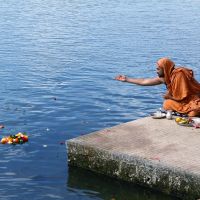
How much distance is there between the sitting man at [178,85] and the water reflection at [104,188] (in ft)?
11.0

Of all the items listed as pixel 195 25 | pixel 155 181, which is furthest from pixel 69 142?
pixel 195 25

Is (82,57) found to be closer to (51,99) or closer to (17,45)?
(17,45)

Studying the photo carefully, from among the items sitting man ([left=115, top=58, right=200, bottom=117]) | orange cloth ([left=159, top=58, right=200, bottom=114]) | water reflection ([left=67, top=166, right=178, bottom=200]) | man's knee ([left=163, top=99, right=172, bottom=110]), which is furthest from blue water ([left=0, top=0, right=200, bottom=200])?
orange cloth ([left=159, top=58, right=200, bottom=114])

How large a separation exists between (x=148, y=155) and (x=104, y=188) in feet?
3.78

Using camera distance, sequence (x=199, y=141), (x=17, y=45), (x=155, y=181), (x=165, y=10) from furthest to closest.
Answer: (x=165, y=10) < (x=17, y=45) < (x=199, y=141) < (x=155, y=181)

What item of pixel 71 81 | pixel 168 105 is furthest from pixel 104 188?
pixel 71 81

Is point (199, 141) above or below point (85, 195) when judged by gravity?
above

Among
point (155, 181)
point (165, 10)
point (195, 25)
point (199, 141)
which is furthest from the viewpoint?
point (165, 10)

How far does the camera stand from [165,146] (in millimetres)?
12336

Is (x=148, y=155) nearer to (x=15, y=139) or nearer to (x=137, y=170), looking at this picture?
(x=137, y=170)

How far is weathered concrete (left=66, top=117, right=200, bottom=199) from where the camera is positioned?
11266 millimetres

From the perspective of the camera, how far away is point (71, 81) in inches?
848

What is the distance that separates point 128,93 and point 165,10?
94.3ft

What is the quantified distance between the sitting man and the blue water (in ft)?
6.77
